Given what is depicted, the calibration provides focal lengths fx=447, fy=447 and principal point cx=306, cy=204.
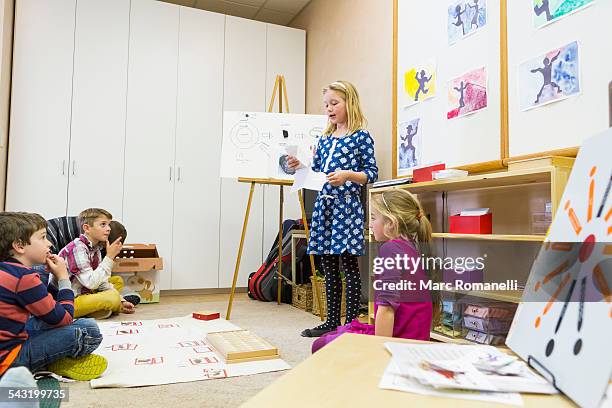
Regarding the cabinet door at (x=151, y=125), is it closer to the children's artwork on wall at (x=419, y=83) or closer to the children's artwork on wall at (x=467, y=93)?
the children's artwork on wall at (x=419, y=83)

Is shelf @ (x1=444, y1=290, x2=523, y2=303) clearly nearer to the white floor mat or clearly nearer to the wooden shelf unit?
the wooden shelf unit

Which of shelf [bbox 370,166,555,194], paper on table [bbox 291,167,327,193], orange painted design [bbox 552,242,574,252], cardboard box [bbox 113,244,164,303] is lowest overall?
cardboard box [bbox 113,244,164,303]

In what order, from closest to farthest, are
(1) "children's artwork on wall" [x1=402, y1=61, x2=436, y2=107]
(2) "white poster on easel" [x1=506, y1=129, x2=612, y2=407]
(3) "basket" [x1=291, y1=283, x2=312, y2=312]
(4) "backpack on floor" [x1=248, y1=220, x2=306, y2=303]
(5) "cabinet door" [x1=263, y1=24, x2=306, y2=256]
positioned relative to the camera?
(2) "white poster on easel" [x1=506, y1=129, x2=612, y2=407], (1) "children's artwork on wall" [x1=402, y1=61, x2=436, y2=107], (3) "basket" [x1=291, y1=283, x2=312, y2=312], (4) "backpack on floor" [x1=248, y1=220, x2=306, y2=303], (5) "cabinet door" [x1=263, y1=24, x2=306, y2=256]

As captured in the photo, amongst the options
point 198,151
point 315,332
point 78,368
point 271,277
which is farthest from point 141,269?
point 78,368

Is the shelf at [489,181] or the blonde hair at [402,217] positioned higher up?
the shelf at [489,181]

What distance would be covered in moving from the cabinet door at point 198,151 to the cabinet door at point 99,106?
454mm

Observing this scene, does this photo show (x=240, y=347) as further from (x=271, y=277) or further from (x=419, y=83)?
(x=419, y=83)

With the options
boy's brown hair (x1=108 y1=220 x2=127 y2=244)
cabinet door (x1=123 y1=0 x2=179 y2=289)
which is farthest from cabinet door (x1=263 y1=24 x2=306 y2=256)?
boy's brown hair (x1=108 y1=220 x2=127 y2=244)

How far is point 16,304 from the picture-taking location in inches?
55.1

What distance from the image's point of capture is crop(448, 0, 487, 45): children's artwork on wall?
2.16m

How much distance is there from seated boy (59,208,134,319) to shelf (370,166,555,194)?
169 cm

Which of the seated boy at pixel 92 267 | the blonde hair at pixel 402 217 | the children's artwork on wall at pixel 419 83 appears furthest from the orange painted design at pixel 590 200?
the seated boy at pixel 92 267

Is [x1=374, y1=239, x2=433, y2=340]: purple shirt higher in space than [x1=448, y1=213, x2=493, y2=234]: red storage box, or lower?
lower

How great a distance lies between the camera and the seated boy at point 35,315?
139cm
